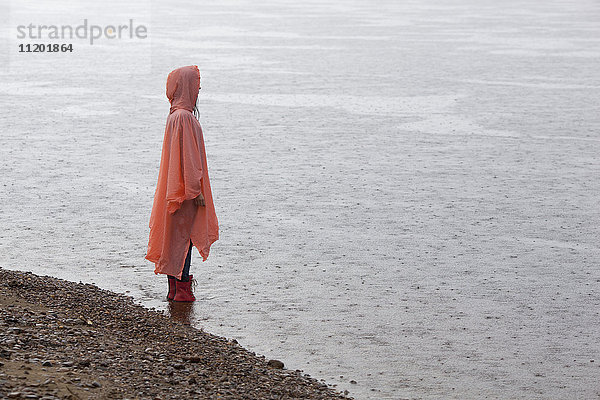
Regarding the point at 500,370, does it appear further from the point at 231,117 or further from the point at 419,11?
the point at 419,11

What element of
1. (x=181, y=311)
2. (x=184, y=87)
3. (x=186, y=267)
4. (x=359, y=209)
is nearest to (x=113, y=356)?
(x=181, y=311)

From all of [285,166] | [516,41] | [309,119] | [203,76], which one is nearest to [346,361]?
[285,166]

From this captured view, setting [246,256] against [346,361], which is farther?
[246,256]

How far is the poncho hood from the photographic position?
7.70 metres

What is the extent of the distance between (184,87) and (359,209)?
12.8 feet

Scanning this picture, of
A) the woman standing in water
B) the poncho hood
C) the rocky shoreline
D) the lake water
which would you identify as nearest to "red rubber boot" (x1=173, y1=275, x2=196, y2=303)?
the woman standing in water

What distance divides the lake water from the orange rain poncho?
0.48 m

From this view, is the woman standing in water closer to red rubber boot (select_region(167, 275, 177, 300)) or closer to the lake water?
red rubber boot (select_region(167, 275, 177, 300))

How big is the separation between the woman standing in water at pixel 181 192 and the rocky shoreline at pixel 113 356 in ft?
1.73

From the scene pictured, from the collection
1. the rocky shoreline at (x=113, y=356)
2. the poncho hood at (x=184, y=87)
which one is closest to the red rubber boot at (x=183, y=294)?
the rocky shoreline at (x=113, y=356)

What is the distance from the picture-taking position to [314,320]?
7.62 m

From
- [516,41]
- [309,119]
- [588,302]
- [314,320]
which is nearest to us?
[314,320]

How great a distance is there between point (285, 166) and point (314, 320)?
5965 mm

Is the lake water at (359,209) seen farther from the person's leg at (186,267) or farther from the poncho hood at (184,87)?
the poncho hood at (184,87)
